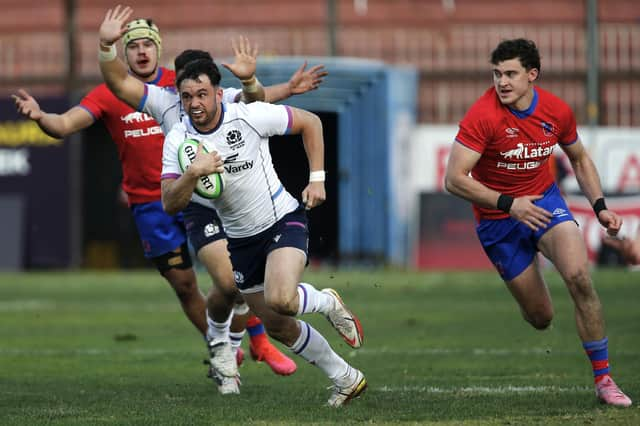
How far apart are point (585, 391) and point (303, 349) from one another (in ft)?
6.44

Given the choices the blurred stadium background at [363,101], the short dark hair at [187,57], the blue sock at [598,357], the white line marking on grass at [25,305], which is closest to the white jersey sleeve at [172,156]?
the short dark hair at [187,57]

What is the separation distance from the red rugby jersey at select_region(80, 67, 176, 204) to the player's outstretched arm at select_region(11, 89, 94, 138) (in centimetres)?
11

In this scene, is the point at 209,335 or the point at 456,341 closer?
the point at 209,335

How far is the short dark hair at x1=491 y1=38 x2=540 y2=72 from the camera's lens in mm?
9203

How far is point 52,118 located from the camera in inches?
408

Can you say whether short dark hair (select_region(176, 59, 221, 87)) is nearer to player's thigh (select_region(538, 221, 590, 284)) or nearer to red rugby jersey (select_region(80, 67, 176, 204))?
red rugby jersey (select_region(80, 67, 176, 204))

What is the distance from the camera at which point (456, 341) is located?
13.4m

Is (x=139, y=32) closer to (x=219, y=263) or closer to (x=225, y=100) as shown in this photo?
(x=225, y=100)

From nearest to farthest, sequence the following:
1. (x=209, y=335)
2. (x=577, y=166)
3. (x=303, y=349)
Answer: (x=303, y=349)
(x=577, y=166)
(x=209, y=335)

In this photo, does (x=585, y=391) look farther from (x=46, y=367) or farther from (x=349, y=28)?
(x=349, y=28)

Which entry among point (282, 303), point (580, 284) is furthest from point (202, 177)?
point (580, 284)

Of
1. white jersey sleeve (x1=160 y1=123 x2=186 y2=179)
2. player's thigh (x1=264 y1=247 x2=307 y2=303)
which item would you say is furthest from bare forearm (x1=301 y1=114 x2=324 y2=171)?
white jersey sleeve (x1=160 y1=123 x2=186 y2=179)

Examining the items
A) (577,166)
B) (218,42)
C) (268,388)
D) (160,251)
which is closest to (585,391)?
(577,166)

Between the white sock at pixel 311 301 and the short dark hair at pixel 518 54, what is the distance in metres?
1.89
